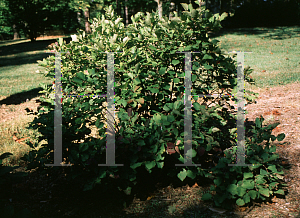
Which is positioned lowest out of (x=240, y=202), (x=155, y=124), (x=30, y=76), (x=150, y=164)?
(x=240, y=202)

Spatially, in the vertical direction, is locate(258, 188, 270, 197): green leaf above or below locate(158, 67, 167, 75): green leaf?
below

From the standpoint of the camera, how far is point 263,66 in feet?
29.0

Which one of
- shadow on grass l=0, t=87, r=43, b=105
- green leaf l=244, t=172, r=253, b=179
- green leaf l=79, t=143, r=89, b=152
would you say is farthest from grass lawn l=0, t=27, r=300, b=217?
green leaf l=79, t=143, r=89, b=152

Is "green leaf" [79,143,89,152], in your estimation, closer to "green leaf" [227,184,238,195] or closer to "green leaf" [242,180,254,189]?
"green leaf" [227,184,238,195]

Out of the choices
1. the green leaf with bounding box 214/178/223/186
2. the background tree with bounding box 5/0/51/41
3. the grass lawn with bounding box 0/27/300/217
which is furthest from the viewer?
the background tree with bounding box 5/0/51/41

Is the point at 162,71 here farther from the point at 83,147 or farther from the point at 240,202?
the point at 240,202

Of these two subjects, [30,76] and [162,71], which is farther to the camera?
[30,76]

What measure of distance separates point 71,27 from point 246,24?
21414 mm

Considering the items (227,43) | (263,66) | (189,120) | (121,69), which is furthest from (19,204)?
(227,43)

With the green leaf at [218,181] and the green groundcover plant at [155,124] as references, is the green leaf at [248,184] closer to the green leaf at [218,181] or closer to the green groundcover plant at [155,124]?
the green groundcover plant at [155,124]

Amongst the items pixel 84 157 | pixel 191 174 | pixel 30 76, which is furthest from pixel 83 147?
pixel 30 76

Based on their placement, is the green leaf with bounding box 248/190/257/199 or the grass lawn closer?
the green leaf with bounding box 248/190/257/199

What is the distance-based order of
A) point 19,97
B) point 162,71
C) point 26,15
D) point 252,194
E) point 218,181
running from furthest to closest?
point 26,15 < point 19,97 < point 162,71 < point 218,181 < point 252,194

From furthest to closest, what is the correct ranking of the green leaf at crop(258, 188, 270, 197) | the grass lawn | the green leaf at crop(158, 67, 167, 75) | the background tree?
1. the background tree
2. the grass lawn
3. the green leaf at crop(158, 67, 167, 75)
4. the green leaf at crop(258, 188, 270, 197)
